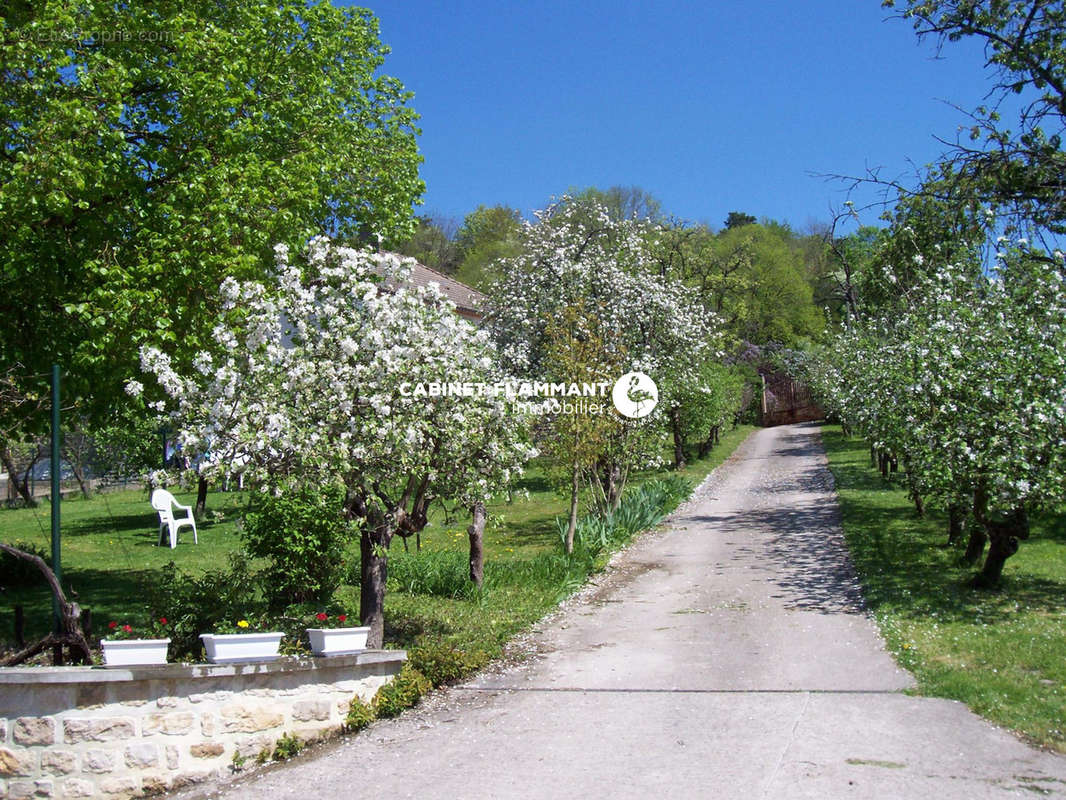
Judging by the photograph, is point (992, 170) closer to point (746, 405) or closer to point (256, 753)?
point (256, 753)

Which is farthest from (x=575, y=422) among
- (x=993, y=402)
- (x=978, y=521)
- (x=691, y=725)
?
(x=691, y=725)

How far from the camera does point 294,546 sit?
30.5 feet

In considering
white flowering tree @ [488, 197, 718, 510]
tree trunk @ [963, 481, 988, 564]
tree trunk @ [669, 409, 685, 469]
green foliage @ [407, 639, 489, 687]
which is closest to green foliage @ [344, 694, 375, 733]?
green foliage @ [407, 639, 489, 687]

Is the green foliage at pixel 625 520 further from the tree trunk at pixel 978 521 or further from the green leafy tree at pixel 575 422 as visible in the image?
the tree trunk at pixel 978 521

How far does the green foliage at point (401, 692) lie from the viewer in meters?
6.85

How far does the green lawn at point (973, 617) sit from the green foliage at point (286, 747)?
4.78m

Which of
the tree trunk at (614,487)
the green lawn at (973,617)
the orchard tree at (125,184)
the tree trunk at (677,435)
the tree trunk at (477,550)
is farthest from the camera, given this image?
the tree trunk at (677,435)

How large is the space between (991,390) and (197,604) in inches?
331

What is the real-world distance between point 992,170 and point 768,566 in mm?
5801

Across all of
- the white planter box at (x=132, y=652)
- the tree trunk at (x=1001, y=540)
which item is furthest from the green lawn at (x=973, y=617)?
the white planter box at (x=132, y=652)

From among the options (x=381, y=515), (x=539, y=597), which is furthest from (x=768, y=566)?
(x=381, y=515)

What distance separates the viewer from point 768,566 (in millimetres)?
12391

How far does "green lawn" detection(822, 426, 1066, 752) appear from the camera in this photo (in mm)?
6766

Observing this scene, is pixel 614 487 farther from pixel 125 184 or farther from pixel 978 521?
pixel 125 184
